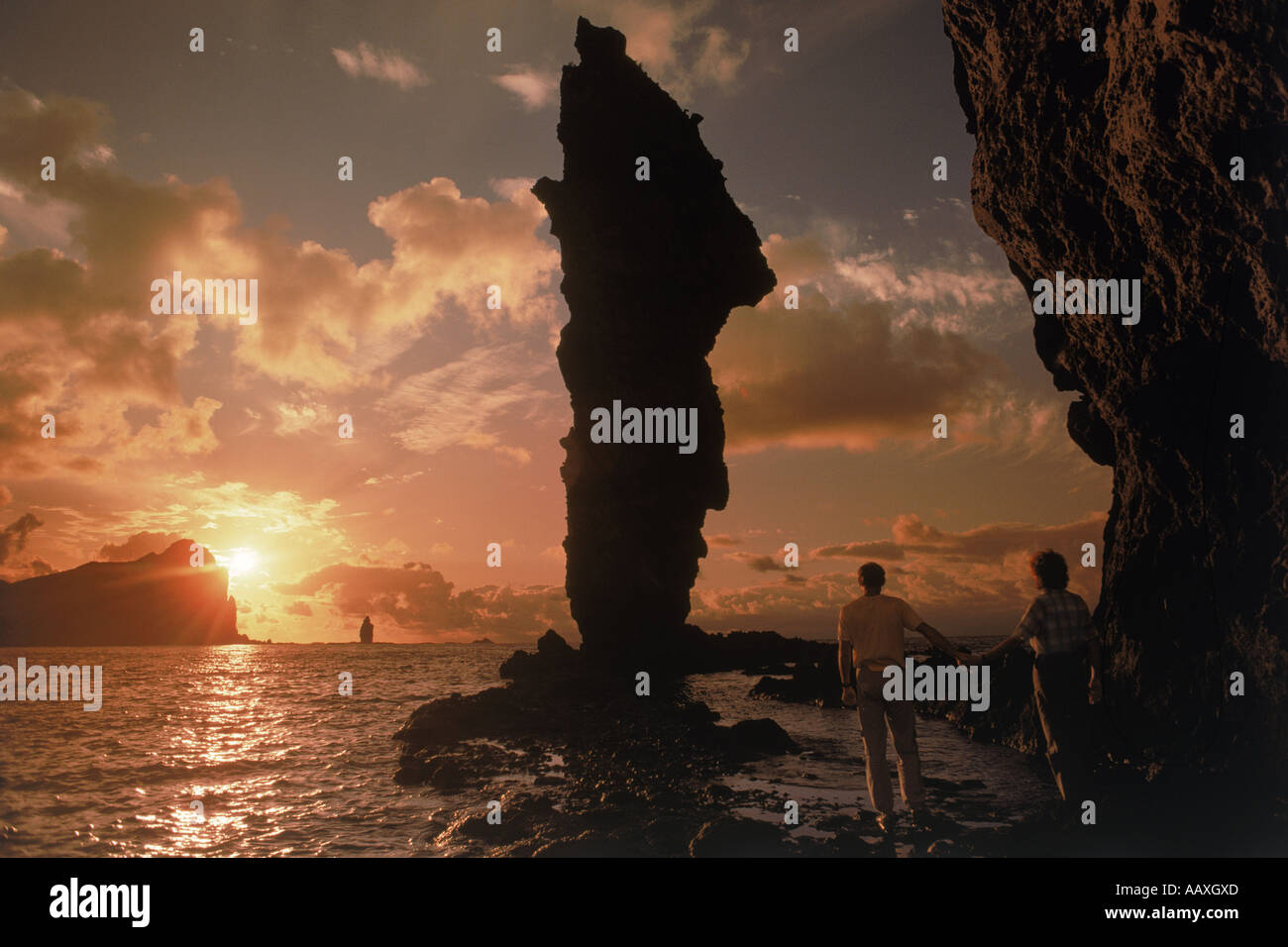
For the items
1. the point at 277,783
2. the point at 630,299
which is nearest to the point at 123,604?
the point at 630,299

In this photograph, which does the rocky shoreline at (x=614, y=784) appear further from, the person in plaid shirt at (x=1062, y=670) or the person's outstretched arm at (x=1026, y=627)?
the person's outstretched arm at (x=1026, y=627)

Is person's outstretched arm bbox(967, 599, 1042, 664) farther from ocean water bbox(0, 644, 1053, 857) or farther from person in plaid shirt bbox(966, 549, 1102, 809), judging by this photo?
ocean water bbox(0, 644, 1053, 857)

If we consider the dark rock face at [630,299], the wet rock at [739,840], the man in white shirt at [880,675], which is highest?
the dark rock face at [630,299]

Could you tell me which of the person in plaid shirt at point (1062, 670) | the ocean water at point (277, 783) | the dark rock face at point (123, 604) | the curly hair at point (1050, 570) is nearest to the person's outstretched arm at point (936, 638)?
the person in plaid shirt at point (1062, 670)

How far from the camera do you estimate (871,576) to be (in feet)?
24.4

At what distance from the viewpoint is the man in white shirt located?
7.16 meters

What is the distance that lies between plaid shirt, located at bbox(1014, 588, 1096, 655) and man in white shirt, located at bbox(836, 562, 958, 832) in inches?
33.3

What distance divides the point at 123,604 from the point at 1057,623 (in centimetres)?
22690

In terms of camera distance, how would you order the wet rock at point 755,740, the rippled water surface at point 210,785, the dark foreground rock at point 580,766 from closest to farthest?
the dark foreground rock at point 580,766 → the rippled water surface at point 210,785 → the wet rock at point 755,740

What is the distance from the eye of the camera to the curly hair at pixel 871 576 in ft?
24.3

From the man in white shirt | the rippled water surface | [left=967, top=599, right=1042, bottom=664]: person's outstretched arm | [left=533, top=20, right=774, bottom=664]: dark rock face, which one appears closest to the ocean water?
the rippled water surface

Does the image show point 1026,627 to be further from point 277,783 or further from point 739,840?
point 277,783
